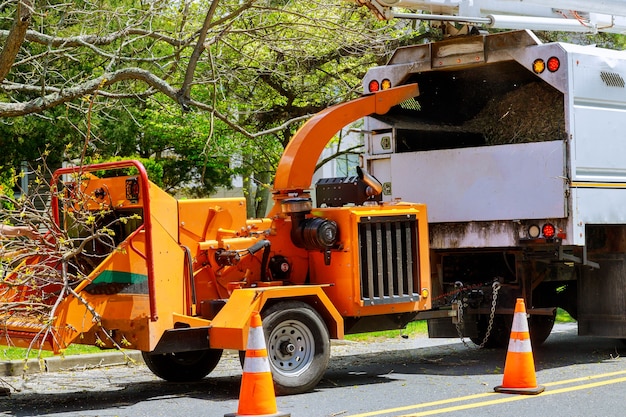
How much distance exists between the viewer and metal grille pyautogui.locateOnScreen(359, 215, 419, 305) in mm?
9469

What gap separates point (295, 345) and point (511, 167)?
3005mm

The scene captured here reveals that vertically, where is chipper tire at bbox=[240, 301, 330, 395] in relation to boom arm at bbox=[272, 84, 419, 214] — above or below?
below

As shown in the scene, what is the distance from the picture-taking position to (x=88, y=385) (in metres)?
9.77

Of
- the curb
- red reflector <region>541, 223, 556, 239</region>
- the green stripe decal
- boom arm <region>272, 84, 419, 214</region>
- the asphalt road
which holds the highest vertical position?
boom arm <region>272, 84, 419, 214</region>

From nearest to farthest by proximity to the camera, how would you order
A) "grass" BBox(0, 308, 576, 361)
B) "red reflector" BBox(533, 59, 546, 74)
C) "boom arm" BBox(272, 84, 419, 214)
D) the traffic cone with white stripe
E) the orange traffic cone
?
the orange traffic cone, the traffic cone with white stripe, "boom arm" BBox(272, 84, 419, 214), "red reflector" BBox(533, 59, 546, 74), "grass" BBox(0, 308, 576, 361)

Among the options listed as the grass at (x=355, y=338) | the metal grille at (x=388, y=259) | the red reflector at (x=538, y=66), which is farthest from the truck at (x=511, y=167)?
the grass at (x=355, y=338)

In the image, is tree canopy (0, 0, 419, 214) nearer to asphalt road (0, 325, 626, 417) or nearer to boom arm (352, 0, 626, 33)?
boom arm (352, 0, 626, 33)

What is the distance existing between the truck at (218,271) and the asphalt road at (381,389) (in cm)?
44

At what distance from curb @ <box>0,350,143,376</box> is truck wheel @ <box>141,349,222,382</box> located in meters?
0.36

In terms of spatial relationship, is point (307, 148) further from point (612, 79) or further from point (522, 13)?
point (522, 13)

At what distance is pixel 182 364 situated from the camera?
32.4ft

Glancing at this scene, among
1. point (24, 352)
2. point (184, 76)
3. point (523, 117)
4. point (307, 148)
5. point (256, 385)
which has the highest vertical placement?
point (184, 76)

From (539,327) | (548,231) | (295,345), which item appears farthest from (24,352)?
(539,327)

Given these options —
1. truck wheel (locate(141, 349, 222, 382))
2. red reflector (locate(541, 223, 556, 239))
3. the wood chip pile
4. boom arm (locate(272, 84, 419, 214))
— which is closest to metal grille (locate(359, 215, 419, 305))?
boom arm (locate(272, 84, 419, 214))
